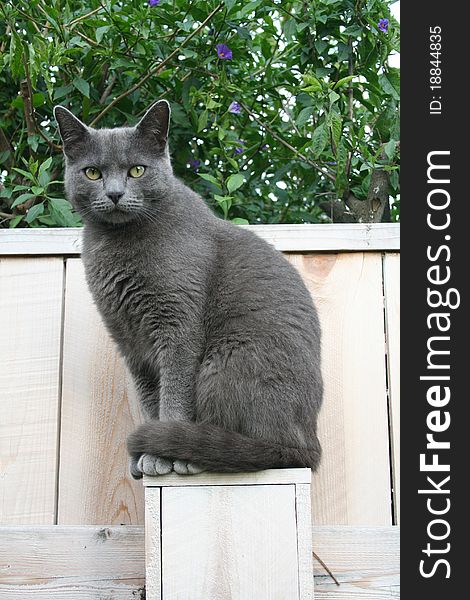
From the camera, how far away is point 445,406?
1.57m

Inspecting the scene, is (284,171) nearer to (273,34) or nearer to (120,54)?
(273,34)

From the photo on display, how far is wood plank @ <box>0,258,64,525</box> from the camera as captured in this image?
1.85m

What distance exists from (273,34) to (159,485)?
4.66 ft

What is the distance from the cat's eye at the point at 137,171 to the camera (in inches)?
69.8

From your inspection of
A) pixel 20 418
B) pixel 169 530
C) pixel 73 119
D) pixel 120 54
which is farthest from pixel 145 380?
pixel 120 54

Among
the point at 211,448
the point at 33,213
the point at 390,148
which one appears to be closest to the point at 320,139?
the point at 390,148

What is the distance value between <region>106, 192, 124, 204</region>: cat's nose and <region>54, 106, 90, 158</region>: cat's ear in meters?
0.18

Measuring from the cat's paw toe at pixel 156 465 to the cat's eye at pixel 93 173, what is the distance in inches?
25.6

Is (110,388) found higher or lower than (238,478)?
higher

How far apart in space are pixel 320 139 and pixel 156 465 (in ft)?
3.20

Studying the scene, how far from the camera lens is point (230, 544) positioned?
1.46 meters

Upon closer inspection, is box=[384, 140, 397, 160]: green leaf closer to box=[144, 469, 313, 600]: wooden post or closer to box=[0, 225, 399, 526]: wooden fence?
box=[0, 225, 399, 526]: wooden fence

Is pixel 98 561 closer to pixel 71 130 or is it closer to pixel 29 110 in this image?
pixel 71 130

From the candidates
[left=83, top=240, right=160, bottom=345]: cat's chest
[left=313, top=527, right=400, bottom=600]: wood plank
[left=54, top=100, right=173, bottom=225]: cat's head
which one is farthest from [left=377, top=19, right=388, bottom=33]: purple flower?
[left=313, top=527, right=400, bottom=600]: wood plank
